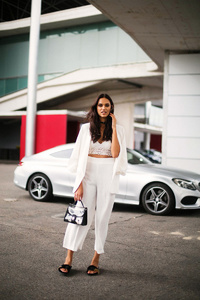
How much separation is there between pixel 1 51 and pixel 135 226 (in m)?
27.5

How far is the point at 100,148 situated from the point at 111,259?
144cm

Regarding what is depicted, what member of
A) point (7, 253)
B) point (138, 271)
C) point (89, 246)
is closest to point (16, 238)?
point (7, 253)

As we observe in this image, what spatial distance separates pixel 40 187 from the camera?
888 centimetres

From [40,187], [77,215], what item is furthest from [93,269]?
[40,187]

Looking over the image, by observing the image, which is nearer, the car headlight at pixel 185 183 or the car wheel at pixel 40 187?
the car headlight at pixel 185 183

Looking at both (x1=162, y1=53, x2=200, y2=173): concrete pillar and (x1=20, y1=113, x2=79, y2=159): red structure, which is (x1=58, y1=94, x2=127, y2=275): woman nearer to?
(x1=162, y1=53, x2=200, y2=173): concrete pillar

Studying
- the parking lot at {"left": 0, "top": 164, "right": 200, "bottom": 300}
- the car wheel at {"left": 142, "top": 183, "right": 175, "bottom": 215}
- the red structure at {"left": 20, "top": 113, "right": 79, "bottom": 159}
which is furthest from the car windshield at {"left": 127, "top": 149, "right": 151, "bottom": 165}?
the red structure at {"left": 20, "top": 113, "right": 79, "bottom": 159}

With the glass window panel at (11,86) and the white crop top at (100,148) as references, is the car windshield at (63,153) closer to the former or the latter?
the white crop top at (100,148)

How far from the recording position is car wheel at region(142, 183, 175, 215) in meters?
7.60

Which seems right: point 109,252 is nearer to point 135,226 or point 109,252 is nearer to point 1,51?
point 135,226

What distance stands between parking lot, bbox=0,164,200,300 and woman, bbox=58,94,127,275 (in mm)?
370

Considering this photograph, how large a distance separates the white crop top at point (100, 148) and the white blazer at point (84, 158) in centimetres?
8

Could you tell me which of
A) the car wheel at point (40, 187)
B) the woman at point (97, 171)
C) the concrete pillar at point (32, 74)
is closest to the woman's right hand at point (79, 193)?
the woman at point (97, 171)

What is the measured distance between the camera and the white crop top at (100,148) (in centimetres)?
404
